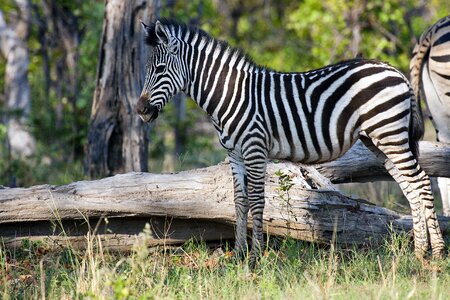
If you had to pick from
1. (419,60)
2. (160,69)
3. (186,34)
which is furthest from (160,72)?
(419,60)

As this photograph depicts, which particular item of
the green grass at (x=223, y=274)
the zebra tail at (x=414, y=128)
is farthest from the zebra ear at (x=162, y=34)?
the zebra tail at (x=414, y=128)

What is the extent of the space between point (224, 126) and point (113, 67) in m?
4.05

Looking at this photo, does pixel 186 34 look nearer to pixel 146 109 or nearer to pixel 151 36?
pixel 151 36

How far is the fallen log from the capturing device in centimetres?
775

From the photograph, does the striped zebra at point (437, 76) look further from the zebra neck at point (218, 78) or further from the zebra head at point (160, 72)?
the zebra head at point (160, 72)

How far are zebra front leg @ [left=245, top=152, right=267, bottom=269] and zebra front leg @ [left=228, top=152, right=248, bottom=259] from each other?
0.55 ft

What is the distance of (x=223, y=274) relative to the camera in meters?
7.11

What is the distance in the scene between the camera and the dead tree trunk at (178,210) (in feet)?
25.4

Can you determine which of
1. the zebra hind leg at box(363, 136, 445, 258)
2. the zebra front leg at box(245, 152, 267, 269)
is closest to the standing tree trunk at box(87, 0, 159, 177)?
the zebra front leg at box(245, 152, 267, 269)

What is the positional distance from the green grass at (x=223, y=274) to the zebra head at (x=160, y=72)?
154 centimetres

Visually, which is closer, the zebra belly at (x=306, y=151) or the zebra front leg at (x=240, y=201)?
the zebra belly at (x=306, y=151)

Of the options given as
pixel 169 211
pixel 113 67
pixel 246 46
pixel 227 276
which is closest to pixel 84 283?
pixel 227 276

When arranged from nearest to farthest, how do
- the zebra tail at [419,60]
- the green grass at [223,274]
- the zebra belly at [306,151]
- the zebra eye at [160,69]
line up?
1. the green grass at [223,274]
2. the zebra belly at [306,151]
3. the zebra eye at [160,69]
4. the zebra tail at [419,60]

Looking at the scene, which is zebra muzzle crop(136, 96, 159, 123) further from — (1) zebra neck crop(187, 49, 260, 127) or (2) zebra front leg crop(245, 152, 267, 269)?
(2) zebra front leg crop(245, 152, 267, 269)
